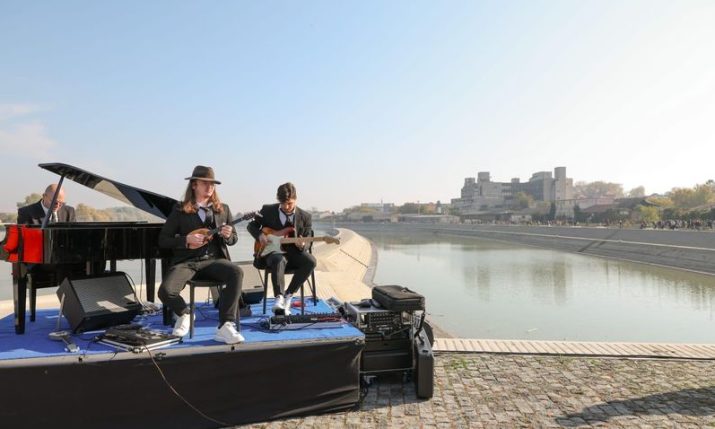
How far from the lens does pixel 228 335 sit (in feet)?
14.8

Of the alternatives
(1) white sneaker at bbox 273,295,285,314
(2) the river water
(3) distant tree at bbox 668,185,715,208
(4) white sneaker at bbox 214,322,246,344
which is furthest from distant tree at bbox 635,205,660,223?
(4) white sneaker at bbox 214,322,246,344

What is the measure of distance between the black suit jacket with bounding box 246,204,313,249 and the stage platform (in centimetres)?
166

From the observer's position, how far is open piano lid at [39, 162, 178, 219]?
542 centimetres

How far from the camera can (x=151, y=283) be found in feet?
23.3

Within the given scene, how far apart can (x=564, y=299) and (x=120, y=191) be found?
21196 mm

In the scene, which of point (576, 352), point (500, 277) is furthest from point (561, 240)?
point (576, 352)

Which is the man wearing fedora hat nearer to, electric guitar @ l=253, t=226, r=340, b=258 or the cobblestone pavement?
electric guitar @ l=253, t=226, r=340, b=258

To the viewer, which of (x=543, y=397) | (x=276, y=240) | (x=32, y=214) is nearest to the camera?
(x=543, y=397)

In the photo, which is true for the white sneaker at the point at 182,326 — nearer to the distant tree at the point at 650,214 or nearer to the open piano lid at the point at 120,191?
the open piano lid at the point at 120,191

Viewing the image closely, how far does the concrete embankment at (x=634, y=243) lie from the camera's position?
33.2m

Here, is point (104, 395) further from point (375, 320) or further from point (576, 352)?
point (576, 352)

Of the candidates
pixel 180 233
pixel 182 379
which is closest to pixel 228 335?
pixel 182 379

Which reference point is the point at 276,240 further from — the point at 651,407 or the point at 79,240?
the point at 651,407

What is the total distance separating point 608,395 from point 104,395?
5247 millimetres
